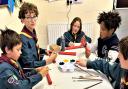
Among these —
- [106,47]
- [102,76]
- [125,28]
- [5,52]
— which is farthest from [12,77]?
[125,28]

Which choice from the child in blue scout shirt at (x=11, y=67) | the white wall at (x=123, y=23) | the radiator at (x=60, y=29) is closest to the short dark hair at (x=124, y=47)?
the child in blue scout shirt at (x=11, y=67)

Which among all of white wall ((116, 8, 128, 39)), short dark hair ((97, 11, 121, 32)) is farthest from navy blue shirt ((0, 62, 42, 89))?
white wall ((116, 8, 128, 39))

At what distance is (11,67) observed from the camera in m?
1.33

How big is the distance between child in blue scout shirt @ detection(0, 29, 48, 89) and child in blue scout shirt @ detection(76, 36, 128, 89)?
532 millimetres

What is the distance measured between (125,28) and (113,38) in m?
1.95

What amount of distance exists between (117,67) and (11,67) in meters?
0.76

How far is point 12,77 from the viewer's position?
1.27 metres

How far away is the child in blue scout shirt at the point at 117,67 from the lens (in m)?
1.40

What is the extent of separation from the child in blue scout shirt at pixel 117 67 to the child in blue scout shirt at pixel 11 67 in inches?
20.9

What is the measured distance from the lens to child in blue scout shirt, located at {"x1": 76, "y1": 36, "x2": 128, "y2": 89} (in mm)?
1397

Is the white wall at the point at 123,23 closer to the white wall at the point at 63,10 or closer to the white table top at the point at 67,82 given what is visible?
the white wall at the point at 63,10

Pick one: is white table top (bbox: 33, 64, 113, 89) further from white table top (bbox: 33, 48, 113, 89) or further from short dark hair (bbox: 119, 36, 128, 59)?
short dark hair (bbox: 119, 36, 128, 59)

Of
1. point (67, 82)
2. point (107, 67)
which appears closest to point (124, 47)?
point (107, 67)

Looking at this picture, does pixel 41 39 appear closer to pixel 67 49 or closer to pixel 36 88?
pixel 67 49
